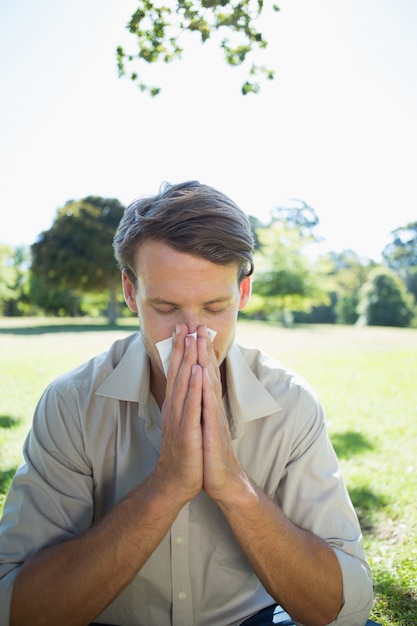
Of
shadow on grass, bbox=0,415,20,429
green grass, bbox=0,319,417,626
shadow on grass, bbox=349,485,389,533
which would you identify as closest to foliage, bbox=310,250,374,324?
green grass, bbox=0,319,417,626

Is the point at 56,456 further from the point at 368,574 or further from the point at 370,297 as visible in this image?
the point at 370,297

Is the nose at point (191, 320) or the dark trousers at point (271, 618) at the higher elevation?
the nose at point (191, 320)

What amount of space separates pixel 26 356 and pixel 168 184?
993 centimetres

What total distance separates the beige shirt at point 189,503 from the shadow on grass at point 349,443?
2.89 meters

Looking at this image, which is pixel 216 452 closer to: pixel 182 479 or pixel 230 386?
pixel 182 479

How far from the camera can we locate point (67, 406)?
1.98 m

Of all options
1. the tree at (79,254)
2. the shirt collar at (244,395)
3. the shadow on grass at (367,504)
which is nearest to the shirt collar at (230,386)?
the shirt collar at (244,395)

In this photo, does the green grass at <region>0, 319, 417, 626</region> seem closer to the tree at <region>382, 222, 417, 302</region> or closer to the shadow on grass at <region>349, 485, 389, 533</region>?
the shadow on grass at <region>349, 485, 389, 533</region>

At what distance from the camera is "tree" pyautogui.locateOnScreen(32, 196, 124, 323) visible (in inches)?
993

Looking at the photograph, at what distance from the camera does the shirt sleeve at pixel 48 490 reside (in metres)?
1.75

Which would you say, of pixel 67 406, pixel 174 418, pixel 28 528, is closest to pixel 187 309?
pixel 174 418

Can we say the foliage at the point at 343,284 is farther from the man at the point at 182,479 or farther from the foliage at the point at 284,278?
the man at the point at 182,479

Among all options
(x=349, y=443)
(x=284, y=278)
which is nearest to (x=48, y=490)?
(x=349, y=443)

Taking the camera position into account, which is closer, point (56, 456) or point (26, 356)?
point (56, 456)
